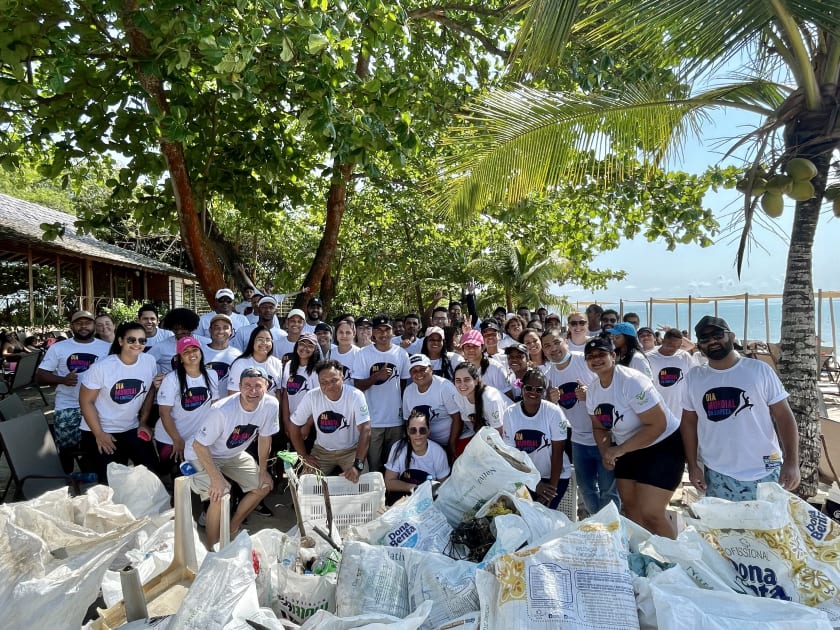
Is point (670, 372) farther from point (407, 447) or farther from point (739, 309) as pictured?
point (739, 309)

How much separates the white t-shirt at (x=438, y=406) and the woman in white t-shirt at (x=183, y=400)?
1835mm

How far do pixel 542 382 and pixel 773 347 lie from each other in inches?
368

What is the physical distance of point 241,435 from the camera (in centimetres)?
438

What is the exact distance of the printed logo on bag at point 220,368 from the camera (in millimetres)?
5191

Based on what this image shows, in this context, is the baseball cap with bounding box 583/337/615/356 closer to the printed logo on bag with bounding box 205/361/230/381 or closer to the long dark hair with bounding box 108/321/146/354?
the printed logo on bag with bounding box 205/361/230/381

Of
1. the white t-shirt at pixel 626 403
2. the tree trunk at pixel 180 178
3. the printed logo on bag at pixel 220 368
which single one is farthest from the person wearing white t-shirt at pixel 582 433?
the tree trunk at pixel 180 178

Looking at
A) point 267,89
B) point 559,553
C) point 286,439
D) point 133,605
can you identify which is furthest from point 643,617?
point 267,89

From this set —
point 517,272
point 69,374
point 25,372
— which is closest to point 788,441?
point 69,374

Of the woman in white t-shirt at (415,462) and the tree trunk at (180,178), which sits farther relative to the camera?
the tree trunk at (180,178)

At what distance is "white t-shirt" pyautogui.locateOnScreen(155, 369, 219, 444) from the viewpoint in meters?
4.52

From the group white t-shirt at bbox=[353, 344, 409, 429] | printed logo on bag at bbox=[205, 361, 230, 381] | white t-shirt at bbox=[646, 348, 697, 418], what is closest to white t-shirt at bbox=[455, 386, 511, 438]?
white t-shirt at bbox=[353, 344, 409, 429]

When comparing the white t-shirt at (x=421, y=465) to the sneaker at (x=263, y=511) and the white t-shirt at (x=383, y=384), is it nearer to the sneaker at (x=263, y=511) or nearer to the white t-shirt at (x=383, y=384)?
the white t-shirt at (x=383, y=384)

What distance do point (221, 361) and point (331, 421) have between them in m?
1.38

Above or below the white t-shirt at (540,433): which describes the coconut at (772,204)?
above
